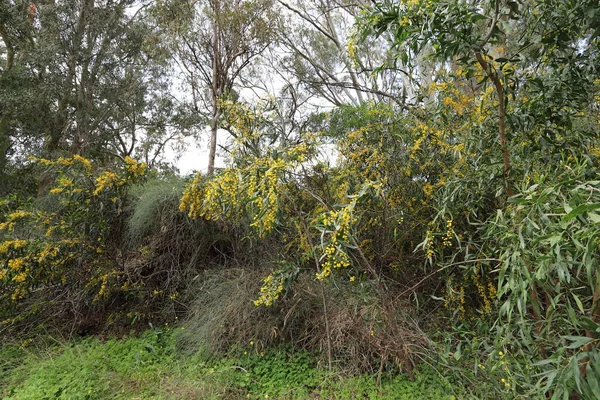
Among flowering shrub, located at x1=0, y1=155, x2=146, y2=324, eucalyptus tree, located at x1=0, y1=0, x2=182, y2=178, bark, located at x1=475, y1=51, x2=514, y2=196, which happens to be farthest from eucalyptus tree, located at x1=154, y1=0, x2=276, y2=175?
bark, located at x1=475, y1=51, x2=514, y2=196

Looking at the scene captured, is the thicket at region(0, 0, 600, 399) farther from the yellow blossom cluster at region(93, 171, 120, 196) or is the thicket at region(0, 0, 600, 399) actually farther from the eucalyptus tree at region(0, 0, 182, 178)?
the eucalyptus tree at region(0, 0, 182, 178)

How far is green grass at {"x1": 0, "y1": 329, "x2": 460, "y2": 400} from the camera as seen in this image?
2553 mm

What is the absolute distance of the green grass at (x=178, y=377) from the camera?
101 inches

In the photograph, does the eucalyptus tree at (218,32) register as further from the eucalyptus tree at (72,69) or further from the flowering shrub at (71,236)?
the flowering shrub at (71,236)

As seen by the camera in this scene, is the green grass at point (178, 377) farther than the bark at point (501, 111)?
Yes

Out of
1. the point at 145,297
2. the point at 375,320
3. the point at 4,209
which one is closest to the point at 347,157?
the point at 375,320

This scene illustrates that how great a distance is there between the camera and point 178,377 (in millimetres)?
2820

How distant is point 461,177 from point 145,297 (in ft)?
11.4

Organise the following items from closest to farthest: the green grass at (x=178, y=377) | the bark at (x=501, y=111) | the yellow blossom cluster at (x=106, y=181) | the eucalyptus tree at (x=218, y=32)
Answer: the bark at (x=501, y=111)
the green grass at (x=178, y=377)
the yellow blossom cluster at (x=106, y=181)
the eucalyptus tree at (x=218, y=32)

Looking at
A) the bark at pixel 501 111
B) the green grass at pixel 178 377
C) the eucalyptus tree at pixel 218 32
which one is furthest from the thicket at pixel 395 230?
the eucalyptus tree at pixel 218 32

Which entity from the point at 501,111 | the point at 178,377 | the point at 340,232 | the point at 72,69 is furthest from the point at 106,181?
the point at 72,69

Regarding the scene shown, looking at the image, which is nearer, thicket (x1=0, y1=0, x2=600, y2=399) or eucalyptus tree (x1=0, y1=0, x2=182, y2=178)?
thicket (x1=0, y1=0, x2=600, y2=399)

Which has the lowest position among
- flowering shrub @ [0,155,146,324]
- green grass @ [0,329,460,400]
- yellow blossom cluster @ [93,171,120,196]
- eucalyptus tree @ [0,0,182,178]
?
green grass @ [0,329,460,400]

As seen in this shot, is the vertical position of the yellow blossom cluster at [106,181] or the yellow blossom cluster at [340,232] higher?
the yellow blossom cluster at [106,181]
